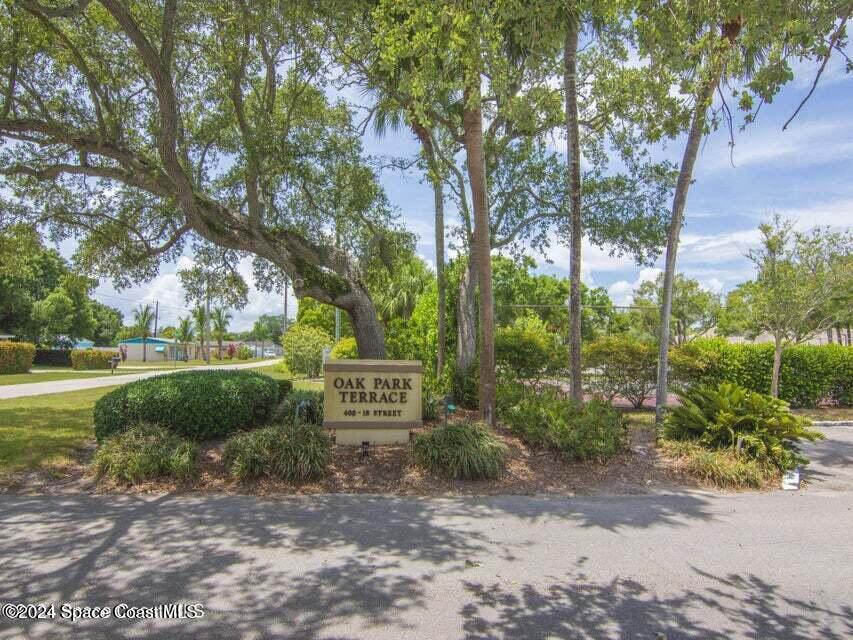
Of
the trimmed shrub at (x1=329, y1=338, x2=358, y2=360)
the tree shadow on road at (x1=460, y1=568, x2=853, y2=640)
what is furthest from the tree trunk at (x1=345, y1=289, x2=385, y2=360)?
the trimmed shrub at (x1=329, y1=338, x2=358, y2=360)

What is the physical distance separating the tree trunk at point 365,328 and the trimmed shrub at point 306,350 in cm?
1483

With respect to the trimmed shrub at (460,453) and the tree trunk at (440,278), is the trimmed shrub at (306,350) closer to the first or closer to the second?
the tree trunk at (440,278)

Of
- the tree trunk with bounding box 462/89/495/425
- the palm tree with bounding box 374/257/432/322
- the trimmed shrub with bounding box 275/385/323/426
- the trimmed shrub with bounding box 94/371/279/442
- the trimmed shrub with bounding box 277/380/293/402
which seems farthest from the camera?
the palm tree with bounding box 374/257/432/322

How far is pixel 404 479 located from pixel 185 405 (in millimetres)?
3443

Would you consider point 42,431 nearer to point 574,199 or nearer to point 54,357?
point 574,199

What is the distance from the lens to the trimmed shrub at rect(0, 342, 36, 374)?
968 inches

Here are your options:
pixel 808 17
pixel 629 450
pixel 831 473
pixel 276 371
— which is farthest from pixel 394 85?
pixel 276 371

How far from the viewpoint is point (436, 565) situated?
4.03m

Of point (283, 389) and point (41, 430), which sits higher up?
point (283, 389)

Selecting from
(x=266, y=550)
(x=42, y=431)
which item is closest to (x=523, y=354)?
(x=266, y=550)

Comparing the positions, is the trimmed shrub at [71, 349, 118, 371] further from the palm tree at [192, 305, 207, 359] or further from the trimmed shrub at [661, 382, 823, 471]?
the trimmed shrub at [661, 382, 823, 471]

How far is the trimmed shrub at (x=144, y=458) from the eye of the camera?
238 inches

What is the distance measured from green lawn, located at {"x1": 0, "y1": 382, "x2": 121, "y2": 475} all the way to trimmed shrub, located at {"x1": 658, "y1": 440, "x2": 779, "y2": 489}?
8.40 metres

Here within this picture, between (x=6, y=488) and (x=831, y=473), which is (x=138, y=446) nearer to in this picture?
(x=6, y=488)
